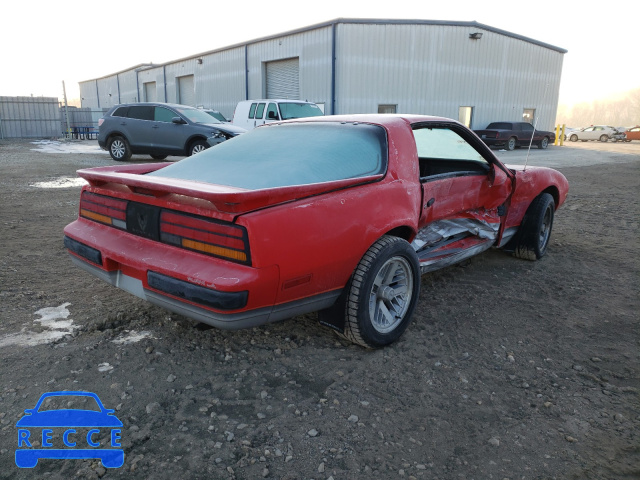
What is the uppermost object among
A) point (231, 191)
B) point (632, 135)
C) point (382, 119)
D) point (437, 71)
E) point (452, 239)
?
point (437, 71)

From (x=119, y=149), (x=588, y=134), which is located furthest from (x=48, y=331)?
(x=588, y=134)

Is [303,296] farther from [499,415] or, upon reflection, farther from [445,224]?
[445,224]

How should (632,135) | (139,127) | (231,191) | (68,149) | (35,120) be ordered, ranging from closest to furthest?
(231,191) < (139,127) < (68,149) < (35,120) < (632,135)

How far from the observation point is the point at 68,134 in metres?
27.2

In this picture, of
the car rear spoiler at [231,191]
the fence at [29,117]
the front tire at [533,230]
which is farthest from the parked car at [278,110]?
the fence at [29,117]

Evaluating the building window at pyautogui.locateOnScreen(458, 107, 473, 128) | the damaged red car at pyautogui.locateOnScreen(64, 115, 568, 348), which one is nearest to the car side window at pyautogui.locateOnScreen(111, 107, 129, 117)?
the damaged red car at pyautogui.locateOnScreen(64, 115, 568, 348)

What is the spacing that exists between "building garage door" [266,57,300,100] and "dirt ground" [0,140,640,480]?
68.2 ft

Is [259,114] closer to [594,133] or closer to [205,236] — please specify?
[205,236]

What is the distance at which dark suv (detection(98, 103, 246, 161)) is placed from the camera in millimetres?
12000

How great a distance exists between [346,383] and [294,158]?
1.36 meters

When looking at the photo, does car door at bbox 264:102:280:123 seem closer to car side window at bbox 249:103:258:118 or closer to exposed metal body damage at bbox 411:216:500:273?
car side window at bbox 249:103:258:118

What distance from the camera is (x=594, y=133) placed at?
114 ft

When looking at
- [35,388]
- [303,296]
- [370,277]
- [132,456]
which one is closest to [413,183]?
[370,277]

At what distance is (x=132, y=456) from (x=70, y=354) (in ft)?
3.27
